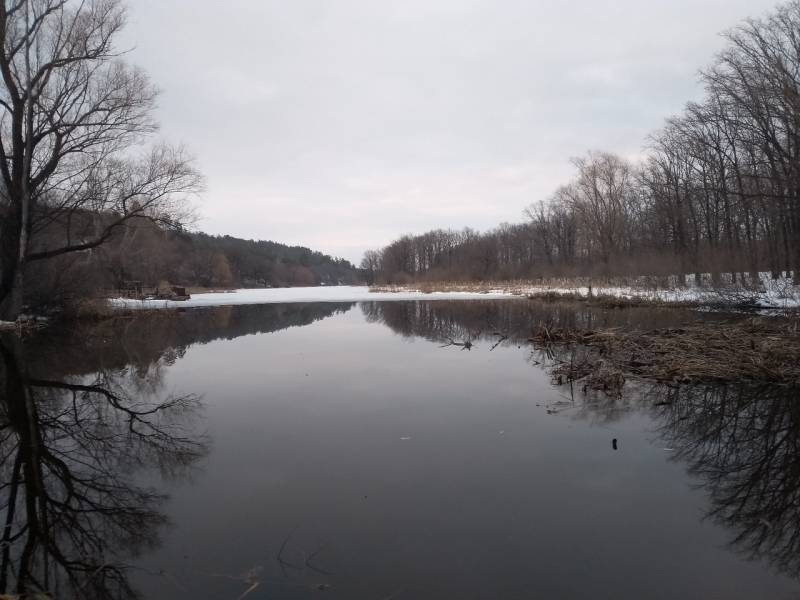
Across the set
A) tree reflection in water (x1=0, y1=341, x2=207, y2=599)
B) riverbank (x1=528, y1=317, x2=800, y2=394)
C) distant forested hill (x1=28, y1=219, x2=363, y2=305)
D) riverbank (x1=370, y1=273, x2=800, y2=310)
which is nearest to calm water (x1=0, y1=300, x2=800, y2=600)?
tree reflection in water (x1=0, y1=341, x2=207, y2=599)

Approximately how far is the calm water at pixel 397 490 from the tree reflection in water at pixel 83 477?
2 cm

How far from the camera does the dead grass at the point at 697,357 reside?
762 centimetres

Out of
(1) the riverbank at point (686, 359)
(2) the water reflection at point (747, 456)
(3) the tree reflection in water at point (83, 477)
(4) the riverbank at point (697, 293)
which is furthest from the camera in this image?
(4) the riverbank at point (697, 293)

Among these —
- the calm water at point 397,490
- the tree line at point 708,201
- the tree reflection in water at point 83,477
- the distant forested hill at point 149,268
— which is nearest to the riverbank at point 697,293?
the tree line at point 708,201

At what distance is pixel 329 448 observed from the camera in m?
5.03

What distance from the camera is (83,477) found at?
4.34m

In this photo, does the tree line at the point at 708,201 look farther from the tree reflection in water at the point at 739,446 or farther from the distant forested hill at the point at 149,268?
the distant forested hill at the point at 149,268

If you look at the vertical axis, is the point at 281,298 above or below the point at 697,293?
above

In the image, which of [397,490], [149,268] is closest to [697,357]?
[397,490]

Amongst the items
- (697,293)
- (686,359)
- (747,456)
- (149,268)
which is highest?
(149,268)

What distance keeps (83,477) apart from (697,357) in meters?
9.44

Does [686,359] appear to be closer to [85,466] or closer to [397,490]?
[397,490]

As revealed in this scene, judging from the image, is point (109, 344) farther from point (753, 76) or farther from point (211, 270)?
point (211, 270)

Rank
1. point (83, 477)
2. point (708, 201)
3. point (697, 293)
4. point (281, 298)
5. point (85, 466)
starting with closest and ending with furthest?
point (83, 477) < point (85, 466) < point (697, 293) < point (708, 201) < point (281, 298)
